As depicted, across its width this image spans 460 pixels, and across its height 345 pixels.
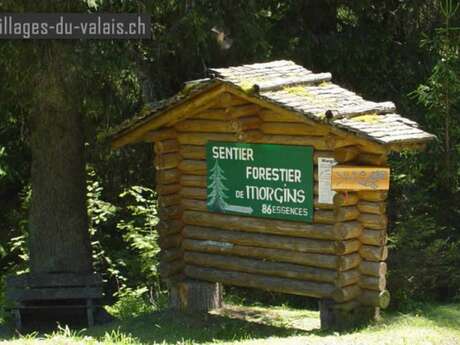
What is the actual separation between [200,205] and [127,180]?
524 cm

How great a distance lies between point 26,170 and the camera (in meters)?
16.8

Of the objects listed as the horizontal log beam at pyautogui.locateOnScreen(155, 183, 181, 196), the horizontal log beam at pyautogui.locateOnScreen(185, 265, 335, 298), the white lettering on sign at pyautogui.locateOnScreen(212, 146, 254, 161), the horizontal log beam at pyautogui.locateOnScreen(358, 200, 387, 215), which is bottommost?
the horizontal log beam at pyautogui.locateOnScreen(185, 265, 335, 298)

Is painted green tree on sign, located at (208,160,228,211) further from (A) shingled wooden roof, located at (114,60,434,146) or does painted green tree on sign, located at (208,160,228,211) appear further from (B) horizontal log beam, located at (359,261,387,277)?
(B) horizontal log beam, located at (359,261,387,277)

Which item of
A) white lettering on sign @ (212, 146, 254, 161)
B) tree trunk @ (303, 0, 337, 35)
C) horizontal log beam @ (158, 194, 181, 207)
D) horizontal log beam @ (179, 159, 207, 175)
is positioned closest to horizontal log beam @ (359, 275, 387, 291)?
white lettering on sign @ (212, 146, 254, 161)

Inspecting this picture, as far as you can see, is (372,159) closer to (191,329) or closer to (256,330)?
(256,330)

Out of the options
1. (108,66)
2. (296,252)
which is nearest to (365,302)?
(296,252)

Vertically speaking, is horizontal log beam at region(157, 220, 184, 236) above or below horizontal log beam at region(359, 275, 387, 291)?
above

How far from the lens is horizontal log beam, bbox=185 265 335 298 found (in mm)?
10789

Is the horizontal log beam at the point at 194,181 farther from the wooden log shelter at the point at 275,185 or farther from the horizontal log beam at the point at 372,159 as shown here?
the horizontal log beam at the point at 372,159

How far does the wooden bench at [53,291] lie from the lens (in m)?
12.6

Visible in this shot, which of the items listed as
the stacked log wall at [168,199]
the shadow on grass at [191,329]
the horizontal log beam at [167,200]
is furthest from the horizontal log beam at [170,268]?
the horizontal log beam at [167,200]

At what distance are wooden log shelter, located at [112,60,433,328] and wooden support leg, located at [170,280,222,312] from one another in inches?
0.6

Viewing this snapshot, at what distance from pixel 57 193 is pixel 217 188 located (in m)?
2.69

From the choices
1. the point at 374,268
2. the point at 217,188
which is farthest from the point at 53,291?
the point at 374,268
